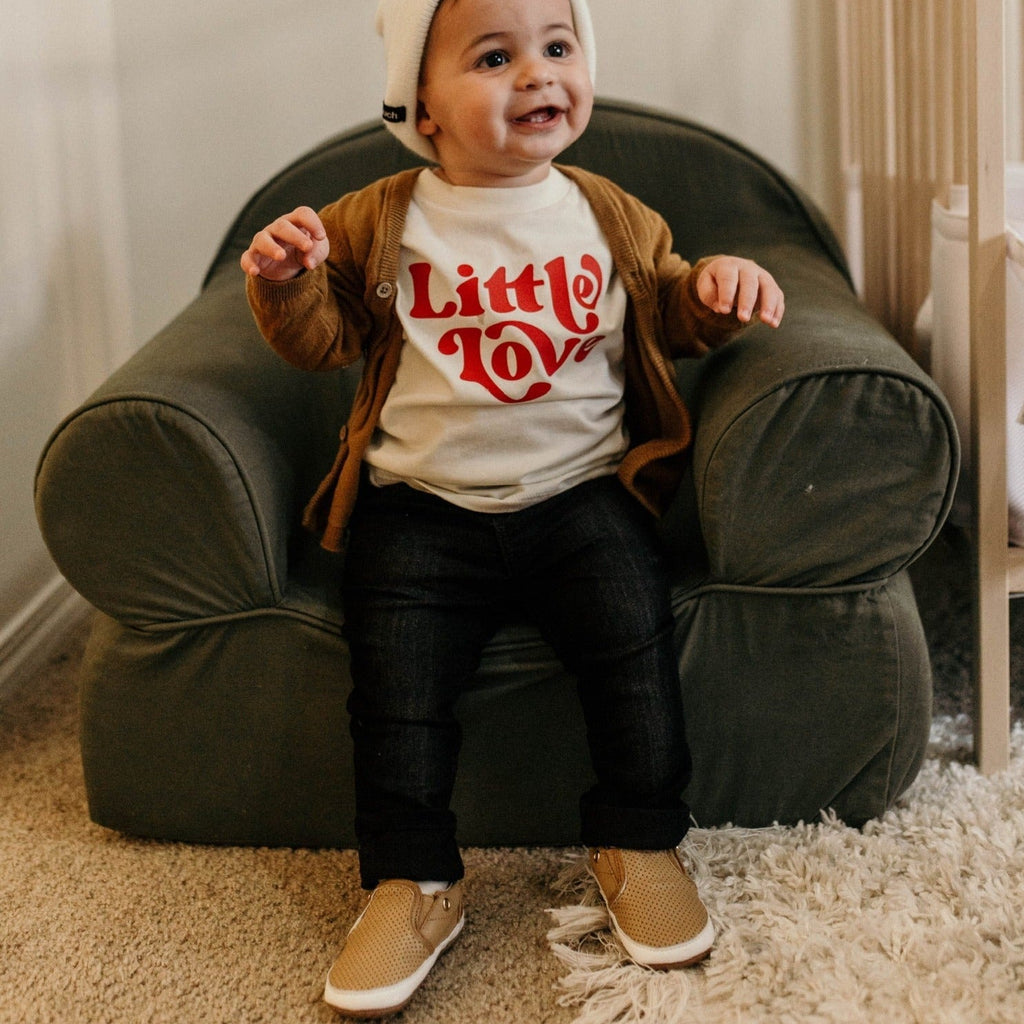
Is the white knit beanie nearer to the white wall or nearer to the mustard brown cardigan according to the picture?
the mustard brown cardigan

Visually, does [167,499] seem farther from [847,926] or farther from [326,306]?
[847,926]

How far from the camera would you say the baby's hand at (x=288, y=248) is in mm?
1005

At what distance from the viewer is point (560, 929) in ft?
3.40

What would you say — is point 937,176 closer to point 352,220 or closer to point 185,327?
point 352,220

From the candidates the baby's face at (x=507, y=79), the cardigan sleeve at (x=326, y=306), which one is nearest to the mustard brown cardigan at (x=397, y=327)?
the cardigan sleeve at (x=326, y=306)

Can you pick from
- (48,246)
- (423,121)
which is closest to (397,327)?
(423,121)

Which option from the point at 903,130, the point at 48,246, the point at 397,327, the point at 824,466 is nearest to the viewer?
the point at 824,466

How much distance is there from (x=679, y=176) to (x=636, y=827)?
878 millimetres

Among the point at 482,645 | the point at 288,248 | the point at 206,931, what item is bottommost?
the point at 206,931

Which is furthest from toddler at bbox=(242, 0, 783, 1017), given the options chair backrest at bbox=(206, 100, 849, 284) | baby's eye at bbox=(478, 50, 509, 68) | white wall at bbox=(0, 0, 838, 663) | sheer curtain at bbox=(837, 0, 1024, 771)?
white wall at bbox=(0, 0, 838, 663)

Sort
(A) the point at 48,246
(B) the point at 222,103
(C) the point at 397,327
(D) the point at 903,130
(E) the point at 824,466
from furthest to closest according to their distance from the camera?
(B) the point at 222,103, (A) the point at 48,246, (D) the point at 903,130, (C) the point at 397,327, (E) the point at 824,466

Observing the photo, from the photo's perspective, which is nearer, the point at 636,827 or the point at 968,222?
the point at 636,827

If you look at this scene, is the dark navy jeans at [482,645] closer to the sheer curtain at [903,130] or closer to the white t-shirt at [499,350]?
the white t-shirt at [499,350]

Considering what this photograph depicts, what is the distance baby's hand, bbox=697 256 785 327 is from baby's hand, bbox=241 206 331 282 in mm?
349
